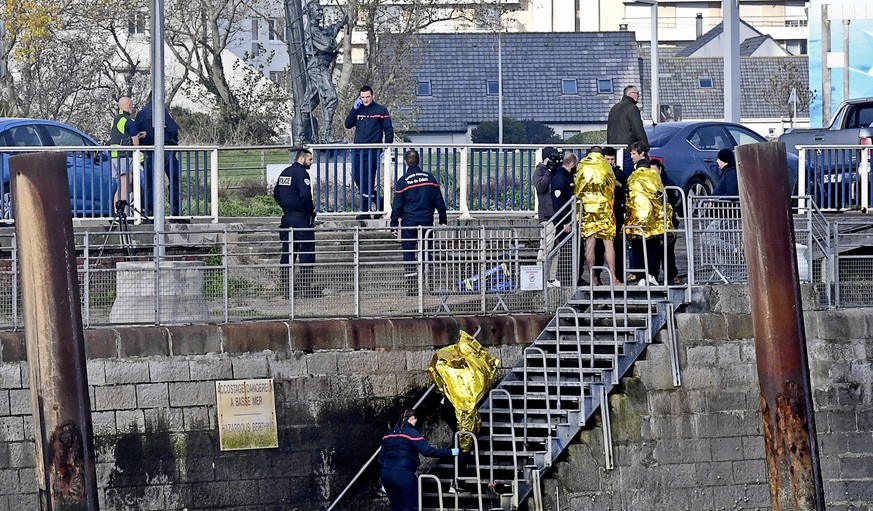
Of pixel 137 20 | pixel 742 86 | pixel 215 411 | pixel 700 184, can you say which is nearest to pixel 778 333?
pixel 215 411

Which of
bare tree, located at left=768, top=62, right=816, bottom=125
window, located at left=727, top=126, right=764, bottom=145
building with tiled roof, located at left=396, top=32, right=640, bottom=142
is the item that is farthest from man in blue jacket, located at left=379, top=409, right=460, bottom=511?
bare tree, located at left=768, top=62, right=816, bottom=125

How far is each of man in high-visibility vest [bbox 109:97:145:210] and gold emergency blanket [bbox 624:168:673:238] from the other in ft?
19.2

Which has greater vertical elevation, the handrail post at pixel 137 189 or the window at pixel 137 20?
the window at pixel 137 20

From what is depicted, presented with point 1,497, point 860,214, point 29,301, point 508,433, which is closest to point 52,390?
point 29,301

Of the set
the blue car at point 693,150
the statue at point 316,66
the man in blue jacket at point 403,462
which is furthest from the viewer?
the blue car at point 693,150

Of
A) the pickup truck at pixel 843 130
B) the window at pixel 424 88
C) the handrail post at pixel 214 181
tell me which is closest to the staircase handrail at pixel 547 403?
the handrail post at pixel 214 181

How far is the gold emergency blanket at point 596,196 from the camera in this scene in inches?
630

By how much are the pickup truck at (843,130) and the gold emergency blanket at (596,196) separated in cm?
823

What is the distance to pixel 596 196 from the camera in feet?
52.5

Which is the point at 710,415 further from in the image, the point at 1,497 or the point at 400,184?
the point at 1,497

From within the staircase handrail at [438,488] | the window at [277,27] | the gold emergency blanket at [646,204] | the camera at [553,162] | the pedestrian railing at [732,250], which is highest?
the window at [277,27]

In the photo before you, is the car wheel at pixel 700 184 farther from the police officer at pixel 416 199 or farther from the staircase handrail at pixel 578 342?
the staircase handrail at pixel 578 342

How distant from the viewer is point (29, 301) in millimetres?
12164

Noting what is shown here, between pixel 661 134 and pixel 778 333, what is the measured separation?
9327mm
